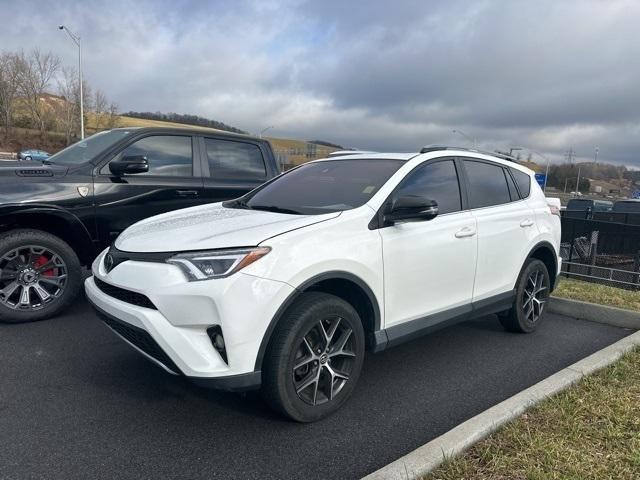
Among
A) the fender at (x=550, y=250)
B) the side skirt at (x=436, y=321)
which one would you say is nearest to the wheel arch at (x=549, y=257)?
the fender at (x=550, y=250)

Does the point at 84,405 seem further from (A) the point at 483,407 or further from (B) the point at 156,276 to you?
(A) the point at 483,407

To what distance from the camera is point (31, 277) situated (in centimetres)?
464

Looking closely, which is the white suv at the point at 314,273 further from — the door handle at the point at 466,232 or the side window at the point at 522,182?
the side window at the point at 522,182

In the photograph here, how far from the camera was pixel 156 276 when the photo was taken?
282cm

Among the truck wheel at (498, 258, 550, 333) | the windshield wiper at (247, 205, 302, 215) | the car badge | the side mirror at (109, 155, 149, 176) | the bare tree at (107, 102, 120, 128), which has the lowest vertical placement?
the truck wheel at (498, 258, 550, 333)

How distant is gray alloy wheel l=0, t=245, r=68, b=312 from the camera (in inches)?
179

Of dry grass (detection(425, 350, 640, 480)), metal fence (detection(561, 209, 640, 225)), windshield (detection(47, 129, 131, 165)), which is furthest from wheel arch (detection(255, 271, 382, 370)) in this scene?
metal fence (detection(561, 209, 640, 225))

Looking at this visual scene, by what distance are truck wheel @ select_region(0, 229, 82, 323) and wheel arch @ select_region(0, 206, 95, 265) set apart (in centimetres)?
12

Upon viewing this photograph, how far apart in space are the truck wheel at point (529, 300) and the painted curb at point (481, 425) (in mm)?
843

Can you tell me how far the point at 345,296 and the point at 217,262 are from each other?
974 millimetres

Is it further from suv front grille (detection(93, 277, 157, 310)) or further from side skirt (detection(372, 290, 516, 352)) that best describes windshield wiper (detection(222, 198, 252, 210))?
side skirt (detection(372, 290, 516, 352))

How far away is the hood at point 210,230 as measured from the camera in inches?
112

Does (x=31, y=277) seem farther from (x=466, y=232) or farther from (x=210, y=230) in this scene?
(x=466, y=232)

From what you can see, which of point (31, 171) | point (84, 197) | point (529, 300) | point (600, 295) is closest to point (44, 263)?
point (84, 197)
